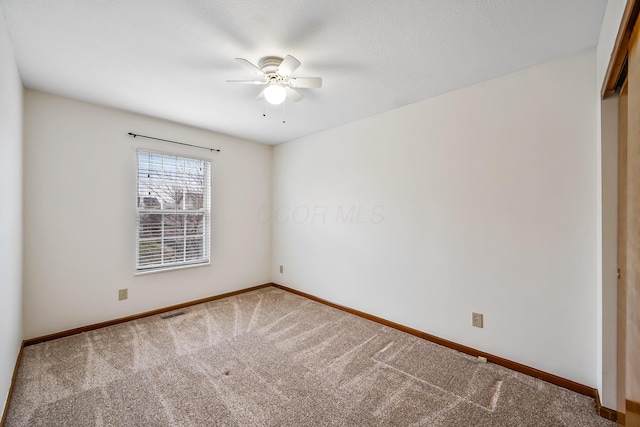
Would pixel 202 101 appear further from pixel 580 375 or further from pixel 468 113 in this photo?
pixel 580 375

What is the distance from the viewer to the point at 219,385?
1.97 m

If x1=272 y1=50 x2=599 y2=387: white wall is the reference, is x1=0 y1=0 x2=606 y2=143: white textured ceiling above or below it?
above

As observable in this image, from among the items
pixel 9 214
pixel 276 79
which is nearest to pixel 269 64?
pixel 276 79

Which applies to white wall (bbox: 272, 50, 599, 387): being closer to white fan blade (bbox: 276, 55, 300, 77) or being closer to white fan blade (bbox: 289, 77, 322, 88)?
white fan blade (bbox: 289, 77, 322, 88)

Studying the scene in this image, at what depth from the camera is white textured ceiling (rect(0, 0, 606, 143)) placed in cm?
153

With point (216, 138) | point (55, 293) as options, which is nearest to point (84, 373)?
point (55, 293)

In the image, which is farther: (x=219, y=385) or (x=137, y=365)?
(x=137, y=365)

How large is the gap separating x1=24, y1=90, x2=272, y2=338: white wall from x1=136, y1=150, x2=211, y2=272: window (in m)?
0.11

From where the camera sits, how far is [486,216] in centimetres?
232

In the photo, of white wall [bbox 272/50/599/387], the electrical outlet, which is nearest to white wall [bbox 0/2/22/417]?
white wall [bbox 272/50/599/387]

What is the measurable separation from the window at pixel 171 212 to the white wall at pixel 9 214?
40.4 inches

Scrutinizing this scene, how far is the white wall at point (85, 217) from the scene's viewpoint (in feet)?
8.39

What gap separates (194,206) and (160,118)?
1154 millimetres

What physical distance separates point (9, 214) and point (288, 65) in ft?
7.14
